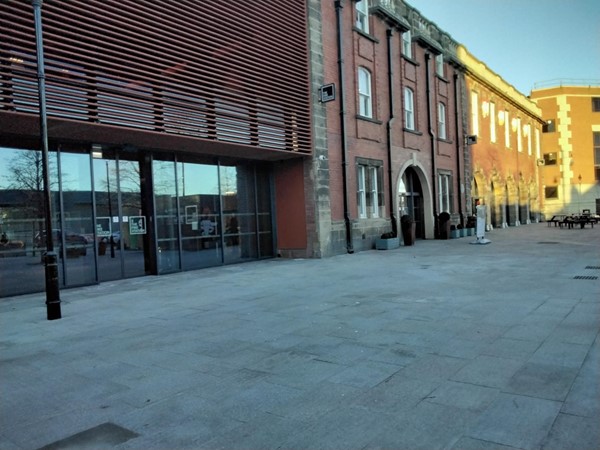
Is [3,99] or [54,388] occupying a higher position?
[3,99]

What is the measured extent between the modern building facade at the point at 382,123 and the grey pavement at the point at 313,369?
8122 mm

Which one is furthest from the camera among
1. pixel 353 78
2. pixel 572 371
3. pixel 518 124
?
pixel 518 124

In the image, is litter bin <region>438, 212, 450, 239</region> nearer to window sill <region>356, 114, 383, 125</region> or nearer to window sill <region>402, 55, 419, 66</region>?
window sill <region>356, 114, 383, 125</region>

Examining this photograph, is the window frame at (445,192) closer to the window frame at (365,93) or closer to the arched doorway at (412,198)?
the arched doorway at (412,198)

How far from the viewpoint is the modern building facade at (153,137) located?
9.30 m

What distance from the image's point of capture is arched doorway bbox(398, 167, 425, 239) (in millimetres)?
22105

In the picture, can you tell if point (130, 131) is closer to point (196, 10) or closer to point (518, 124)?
point (196, 10)

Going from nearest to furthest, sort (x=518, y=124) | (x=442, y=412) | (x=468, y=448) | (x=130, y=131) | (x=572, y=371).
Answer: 1. (x=468, y=448)
2. (x=442, y=412)
3. (x=572, y=371)
4. (x=130, y=131)
5. (x=518, y=124)

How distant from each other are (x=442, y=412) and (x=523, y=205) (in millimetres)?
39371

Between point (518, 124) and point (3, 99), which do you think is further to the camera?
point (518, 124)

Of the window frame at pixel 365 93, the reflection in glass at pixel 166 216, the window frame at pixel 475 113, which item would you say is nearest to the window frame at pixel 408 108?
the window frame at pixel 365 93

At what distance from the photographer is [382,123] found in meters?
19.2

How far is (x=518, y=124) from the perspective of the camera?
3803 centimetres

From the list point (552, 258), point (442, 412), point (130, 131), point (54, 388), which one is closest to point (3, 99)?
point (130, 131)
